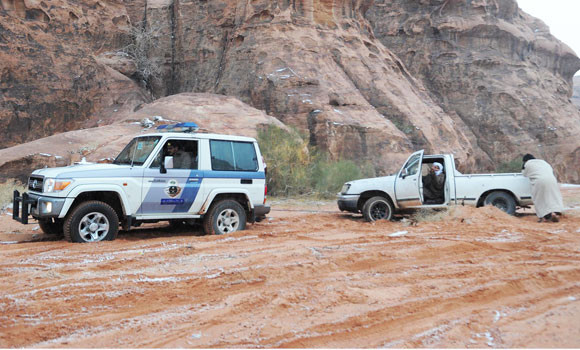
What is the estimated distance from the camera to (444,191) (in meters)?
10.9

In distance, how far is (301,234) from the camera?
865 centimetres

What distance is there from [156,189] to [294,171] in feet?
32.1

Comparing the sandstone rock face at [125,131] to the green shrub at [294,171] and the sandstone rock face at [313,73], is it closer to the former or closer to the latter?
the green shrub at [294,171]

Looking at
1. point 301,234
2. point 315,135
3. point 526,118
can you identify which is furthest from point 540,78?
point 301,234

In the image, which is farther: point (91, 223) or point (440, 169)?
point (440, 169)

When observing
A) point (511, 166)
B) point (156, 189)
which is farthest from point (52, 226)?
point (511, 166)

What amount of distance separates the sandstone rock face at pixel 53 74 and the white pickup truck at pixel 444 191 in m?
19.5

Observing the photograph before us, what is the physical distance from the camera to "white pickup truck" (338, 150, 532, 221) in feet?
35.2

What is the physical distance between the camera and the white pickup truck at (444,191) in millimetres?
10734

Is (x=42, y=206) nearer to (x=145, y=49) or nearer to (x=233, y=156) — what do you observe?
(x=233, y=156)

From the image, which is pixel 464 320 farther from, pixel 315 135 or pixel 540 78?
pixel 540 78

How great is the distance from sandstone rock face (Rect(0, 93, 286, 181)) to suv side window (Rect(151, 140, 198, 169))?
26.5ft

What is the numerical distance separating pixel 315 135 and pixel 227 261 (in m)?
17.2

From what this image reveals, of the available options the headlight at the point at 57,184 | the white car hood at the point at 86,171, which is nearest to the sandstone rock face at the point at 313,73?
the white car hood at the point at 86,171
